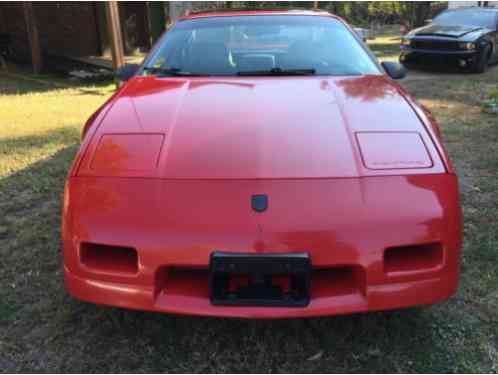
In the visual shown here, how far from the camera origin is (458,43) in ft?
29.8

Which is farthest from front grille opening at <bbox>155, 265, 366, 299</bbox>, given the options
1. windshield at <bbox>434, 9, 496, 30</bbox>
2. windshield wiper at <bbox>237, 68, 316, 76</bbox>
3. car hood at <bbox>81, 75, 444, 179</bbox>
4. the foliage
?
the foliage

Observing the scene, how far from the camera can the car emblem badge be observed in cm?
170

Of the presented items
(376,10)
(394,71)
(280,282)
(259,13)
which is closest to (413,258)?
(280,282)

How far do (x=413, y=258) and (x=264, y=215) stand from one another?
1.97 feet

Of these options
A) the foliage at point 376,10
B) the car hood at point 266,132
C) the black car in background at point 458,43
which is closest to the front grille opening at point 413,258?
the car hood at point 266,132

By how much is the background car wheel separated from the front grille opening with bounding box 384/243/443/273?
871cm

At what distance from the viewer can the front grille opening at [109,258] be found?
68.4 inches

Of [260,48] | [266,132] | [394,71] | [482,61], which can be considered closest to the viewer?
[266,132]

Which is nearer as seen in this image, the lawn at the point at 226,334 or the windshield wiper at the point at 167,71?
the lawn at the point at 226,334

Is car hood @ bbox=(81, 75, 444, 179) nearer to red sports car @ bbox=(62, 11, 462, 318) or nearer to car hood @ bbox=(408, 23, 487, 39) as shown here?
red sports car @ bbox=(62, 11, 462, 318)

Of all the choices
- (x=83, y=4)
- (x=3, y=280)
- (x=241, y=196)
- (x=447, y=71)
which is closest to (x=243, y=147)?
(x=241, y=196)

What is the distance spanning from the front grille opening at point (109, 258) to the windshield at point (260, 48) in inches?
52.9

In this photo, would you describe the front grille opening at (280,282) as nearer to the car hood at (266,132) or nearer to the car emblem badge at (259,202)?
the car emblem badge at (259,202)

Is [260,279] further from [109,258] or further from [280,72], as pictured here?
[280,72]
